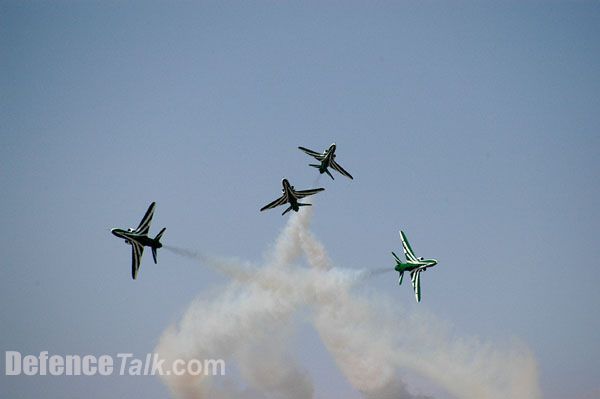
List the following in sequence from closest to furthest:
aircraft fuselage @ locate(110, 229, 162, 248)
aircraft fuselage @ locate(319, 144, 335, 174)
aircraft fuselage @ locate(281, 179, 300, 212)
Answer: aircraft fuselage @ locate(110, 229, 162, 248), aircraft fuselage @ locate(281, 179, 300, 212), aircraft fuselage @ locate(319, 144, 335, 174)

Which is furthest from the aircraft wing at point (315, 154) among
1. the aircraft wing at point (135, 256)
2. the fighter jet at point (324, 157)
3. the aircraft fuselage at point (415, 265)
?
the aircraft wing at point (135, 256)

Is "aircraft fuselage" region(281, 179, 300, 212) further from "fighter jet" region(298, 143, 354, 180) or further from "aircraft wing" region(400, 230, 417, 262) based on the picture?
"aircraft wing" region(400, 230, 417, 262)

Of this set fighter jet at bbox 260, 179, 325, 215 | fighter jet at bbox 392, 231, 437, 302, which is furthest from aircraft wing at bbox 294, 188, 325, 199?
fighter jet at bbox 392, 231, 437, 302

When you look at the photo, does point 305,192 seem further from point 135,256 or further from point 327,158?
point 135,256

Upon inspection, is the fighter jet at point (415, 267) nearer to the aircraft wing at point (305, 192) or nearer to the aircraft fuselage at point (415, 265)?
the aircraft fuselage at point (415, 265)

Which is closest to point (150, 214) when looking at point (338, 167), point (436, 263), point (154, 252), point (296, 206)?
point (154, 252)

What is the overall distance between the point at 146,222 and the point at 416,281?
34654 millimetres

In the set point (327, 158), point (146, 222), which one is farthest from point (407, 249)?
point (146, 222)

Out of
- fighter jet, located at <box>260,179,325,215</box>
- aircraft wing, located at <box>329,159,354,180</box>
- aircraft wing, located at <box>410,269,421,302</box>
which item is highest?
aircraft wing, located at <box>329,159,354,180</box>

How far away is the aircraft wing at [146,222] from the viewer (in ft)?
248

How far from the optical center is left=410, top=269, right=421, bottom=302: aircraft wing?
Result: 84688 millimetres

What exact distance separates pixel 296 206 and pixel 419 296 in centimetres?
2005

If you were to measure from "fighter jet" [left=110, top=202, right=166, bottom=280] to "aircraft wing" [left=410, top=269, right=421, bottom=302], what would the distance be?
105 feet

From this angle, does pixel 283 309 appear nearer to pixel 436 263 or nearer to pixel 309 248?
pixel 309 248
